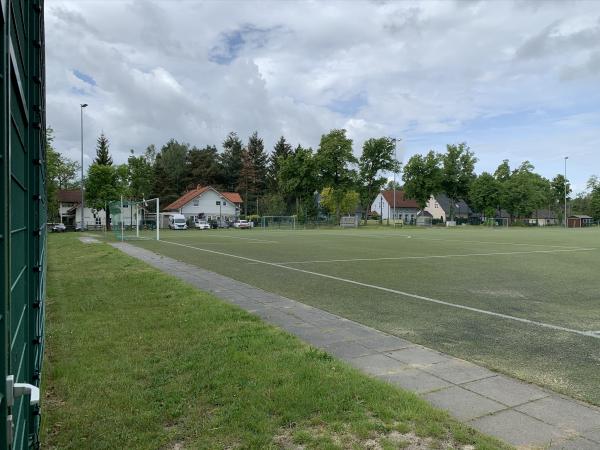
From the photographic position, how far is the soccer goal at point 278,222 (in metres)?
66.0

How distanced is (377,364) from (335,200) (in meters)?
67.2

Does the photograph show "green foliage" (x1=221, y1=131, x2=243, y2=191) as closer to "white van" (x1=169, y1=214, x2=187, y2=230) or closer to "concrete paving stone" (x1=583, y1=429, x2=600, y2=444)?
"white van" (x1=169, y1=214, x2=187, y2=230)

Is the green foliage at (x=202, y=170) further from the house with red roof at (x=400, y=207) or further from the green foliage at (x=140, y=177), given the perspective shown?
the house with red roof at (x=400, y=207)

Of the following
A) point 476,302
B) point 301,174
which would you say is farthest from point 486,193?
point 476,302

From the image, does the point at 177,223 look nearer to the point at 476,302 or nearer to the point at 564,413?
the point at 476,302

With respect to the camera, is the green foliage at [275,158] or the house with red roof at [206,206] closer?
the house with red roof at [206,206]

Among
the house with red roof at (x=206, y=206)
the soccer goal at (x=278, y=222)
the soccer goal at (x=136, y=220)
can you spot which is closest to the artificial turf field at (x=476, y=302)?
the soccer goal at (x=136, y=220)

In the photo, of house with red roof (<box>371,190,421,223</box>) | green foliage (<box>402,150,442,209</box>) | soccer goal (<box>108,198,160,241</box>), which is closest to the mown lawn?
soccer goal (<box>108,198,160,241</box>)

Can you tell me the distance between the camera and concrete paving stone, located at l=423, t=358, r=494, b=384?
171 inches

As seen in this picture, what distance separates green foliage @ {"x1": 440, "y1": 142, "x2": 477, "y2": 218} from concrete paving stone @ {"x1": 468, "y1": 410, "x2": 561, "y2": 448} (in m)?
79.7

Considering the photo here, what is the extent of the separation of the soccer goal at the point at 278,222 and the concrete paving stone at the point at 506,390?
61319 millimetres

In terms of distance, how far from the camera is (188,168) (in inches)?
3674

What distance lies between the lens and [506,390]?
405 centimetres

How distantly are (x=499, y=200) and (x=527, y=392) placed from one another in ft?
278
